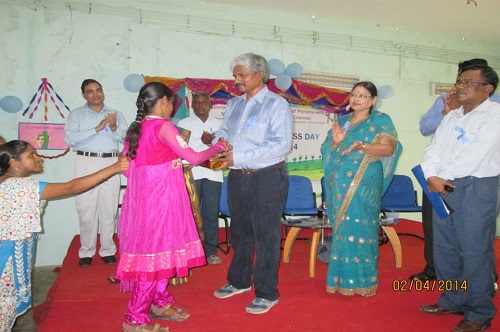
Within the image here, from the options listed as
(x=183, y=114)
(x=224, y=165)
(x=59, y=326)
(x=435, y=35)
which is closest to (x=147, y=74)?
(x=183, y=114)

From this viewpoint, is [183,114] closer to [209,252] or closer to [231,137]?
[209,252]

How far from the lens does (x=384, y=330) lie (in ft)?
7.59

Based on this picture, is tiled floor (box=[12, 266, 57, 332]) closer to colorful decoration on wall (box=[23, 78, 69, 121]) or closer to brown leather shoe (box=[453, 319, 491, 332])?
colorful decoration on wall (box=[23, 78, 69, 121])

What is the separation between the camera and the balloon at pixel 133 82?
504 cm

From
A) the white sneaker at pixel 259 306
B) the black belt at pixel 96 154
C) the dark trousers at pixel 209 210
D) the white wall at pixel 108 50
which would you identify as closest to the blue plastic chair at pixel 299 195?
the dark trousers at pixel 209 210

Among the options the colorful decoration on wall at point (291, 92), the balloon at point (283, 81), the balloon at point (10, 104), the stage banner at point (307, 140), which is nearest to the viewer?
the balloon at point (10, 104)

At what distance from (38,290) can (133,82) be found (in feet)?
8.80

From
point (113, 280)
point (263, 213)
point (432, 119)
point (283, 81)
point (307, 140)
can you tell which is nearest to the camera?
point (263, 213)

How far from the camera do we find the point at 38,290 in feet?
13.3

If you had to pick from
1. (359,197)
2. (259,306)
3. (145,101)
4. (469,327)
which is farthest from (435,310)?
(145,101)

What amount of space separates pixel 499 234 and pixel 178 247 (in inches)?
258

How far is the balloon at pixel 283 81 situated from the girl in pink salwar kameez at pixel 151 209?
346 cm
